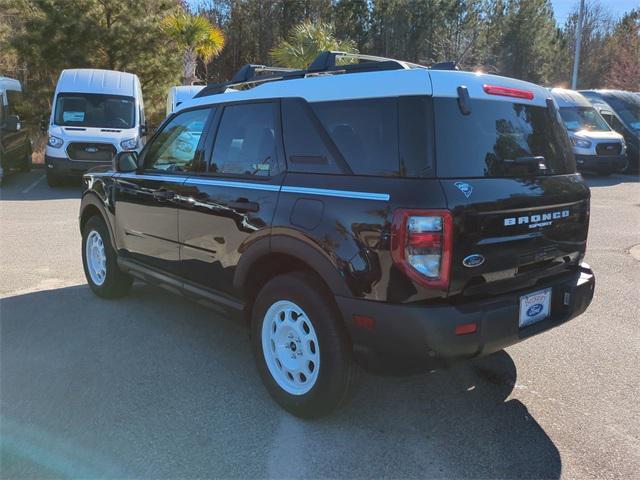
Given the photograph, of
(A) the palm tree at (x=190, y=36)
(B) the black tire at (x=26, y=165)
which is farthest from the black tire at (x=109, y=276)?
(A) the palm tree at (x=190, y=36)

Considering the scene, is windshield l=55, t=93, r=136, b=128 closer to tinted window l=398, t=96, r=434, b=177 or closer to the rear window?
the rear window

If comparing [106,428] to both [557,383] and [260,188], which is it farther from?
[557,383]

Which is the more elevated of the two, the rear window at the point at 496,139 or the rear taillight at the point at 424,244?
the rear window at the point at 496,139

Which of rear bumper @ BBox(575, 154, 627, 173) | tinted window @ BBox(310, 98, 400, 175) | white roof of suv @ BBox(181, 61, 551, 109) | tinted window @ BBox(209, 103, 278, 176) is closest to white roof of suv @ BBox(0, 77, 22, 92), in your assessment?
tinted window @ BBox(209, 103, 278, 176)

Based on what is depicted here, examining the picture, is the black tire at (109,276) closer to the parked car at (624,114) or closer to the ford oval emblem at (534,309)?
the ford oval emblem at (534,309)

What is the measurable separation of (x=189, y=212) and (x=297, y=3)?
33.5m

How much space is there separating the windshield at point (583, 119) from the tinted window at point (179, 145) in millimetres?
14702

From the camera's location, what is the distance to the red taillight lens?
10.2ft

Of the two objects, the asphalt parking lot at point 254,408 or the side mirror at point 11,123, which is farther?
the side mirror at point 11,123

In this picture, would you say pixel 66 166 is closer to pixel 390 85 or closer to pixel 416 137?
pixel 390 85

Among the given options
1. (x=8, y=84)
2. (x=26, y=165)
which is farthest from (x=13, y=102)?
(x=26, y=165)

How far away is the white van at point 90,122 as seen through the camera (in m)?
12.9

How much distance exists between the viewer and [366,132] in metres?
3.00

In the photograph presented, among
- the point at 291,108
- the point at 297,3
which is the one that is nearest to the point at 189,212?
the point at 291,108
